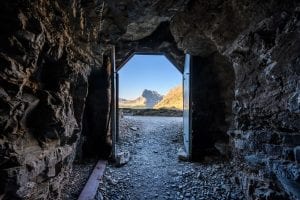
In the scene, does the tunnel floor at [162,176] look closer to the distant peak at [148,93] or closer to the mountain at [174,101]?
the mountain at [174,101]

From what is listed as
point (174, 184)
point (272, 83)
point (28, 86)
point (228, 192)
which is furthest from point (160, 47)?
point (28, 86)

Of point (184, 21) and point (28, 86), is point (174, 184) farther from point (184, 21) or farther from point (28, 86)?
point (28, 86)

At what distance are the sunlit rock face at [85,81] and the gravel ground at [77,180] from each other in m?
0.58

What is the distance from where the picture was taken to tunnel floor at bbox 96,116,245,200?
3941mm

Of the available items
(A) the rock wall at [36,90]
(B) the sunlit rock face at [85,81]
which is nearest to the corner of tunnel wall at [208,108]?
(B) the sunlit rock face at [85,81]

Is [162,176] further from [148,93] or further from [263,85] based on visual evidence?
[148,93]

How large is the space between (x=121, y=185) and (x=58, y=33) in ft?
9.19

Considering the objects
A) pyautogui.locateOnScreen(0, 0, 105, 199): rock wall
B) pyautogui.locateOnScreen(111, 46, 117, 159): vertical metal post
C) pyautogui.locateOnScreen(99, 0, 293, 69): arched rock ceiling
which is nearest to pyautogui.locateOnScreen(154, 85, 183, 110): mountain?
pyautogui.locateOnScreen(111, 46, 117, 159): vertical metal post

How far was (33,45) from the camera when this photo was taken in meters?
1.85

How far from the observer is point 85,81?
3494mm

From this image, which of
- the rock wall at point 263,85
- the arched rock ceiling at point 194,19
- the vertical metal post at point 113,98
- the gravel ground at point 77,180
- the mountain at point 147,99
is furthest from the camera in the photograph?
the mountain at point 147,99

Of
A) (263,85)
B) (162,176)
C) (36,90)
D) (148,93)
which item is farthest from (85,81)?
(148,93)

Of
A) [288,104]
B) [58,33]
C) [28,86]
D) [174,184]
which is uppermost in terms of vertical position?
[58,33]

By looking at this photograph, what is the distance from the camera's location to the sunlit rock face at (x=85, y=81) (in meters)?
1.78
